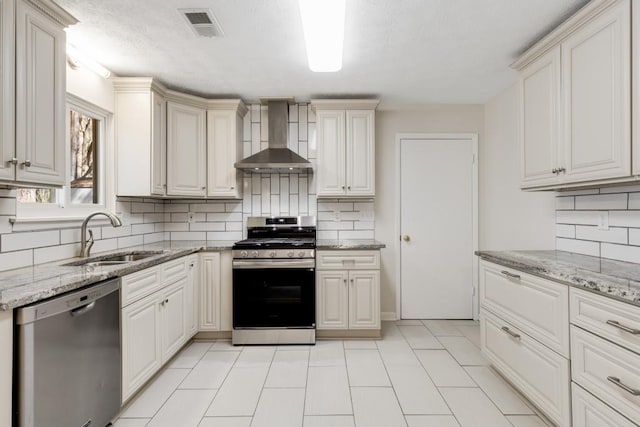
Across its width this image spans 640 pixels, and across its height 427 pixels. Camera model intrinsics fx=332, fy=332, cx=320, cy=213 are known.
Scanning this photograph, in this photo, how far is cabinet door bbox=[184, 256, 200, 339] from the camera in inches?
114

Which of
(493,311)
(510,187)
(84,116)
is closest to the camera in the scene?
(493,311)

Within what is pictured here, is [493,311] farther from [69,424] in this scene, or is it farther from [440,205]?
[69,424]

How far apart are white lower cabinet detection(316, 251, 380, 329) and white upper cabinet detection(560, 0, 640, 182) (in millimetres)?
1801

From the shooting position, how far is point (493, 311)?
7.78 feet

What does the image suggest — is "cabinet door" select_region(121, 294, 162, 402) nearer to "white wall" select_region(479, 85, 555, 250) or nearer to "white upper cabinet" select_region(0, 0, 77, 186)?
"white upper cabinet" select_region(0, 0, 77, 186)

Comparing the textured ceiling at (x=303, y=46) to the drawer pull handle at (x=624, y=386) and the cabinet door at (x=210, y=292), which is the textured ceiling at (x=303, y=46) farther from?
the drawer pull handle at (x=624, y=386)

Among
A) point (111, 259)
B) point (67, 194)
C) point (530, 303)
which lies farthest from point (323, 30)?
point (111, 259)

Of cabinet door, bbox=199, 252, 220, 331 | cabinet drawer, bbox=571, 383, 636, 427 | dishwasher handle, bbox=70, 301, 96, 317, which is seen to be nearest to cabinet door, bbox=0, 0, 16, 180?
dishwasher handle, bbox=70, 301, 96, 317

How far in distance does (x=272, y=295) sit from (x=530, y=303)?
2.02 metres

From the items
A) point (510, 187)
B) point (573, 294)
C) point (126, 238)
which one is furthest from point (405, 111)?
Result: point (126, 238)

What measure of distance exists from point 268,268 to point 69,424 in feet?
5.70

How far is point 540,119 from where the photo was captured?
2227 millimetres

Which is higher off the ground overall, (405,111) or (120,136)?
(405,111)

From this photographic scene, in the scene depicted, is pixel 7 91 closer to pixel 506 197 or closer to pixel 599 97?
pixel 599 97
